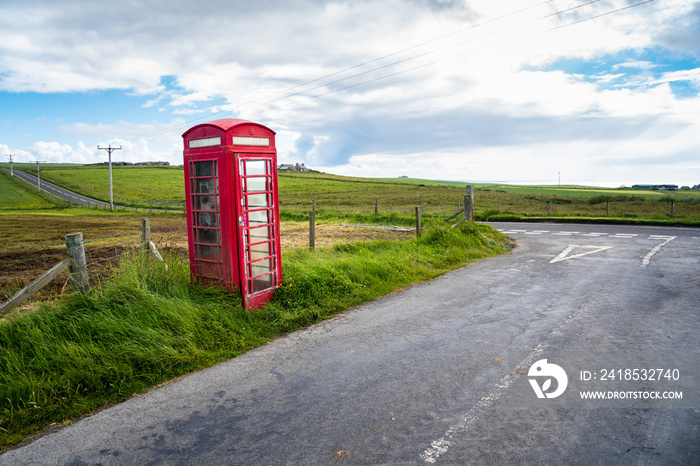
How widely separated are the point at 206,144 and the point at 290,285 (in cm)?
261

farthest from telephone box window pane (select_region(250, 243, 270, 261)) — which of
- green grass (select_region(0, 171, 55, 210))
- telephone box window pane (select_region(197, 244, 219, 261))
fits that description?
green grass (select_region(0, 171, 55, 210))

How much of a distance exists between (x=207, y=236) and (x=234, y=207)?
3.08ft

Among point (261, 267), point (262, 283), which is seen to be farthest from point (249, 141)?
point (262, 283)

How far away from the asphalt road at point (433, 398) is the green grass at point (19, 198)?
58.5 metres

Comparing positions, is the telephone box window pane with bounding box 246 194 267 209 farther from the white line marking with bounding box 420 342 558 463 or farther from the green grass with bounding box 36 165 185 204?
the green grass with bounding box 36 165 185 204

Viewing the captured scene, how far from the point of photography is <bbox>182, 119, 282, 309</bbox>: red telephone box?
6461mm

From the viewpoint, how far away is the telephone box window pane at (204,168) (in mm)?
6770

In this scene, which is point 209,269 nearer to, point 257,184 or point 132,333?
point 257,184

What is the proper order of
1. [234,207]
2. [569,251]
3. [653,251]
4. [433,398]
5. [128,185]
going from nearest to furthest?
[433,398]
[234,207]
[653,251]
[569,251]
[128,185]

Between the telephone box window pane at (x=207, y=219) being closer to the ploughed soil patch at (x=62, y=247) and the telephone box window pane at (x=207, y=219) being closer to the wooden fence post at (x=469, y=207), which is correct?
the ploughed soil patch at (x=62, y=247)

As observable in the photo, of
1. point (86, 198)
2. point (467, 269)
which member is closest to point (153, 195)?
point (86, 198)

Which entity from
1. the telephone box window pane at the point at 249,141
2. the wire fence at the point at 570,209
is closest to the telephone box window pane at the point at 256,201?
the telephone box window pane at the point at 249,141

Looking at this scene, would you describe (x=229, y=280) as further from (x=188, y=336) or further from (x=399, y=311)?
(x=399, y=311)

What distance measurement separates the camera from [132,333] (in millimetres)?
5383
